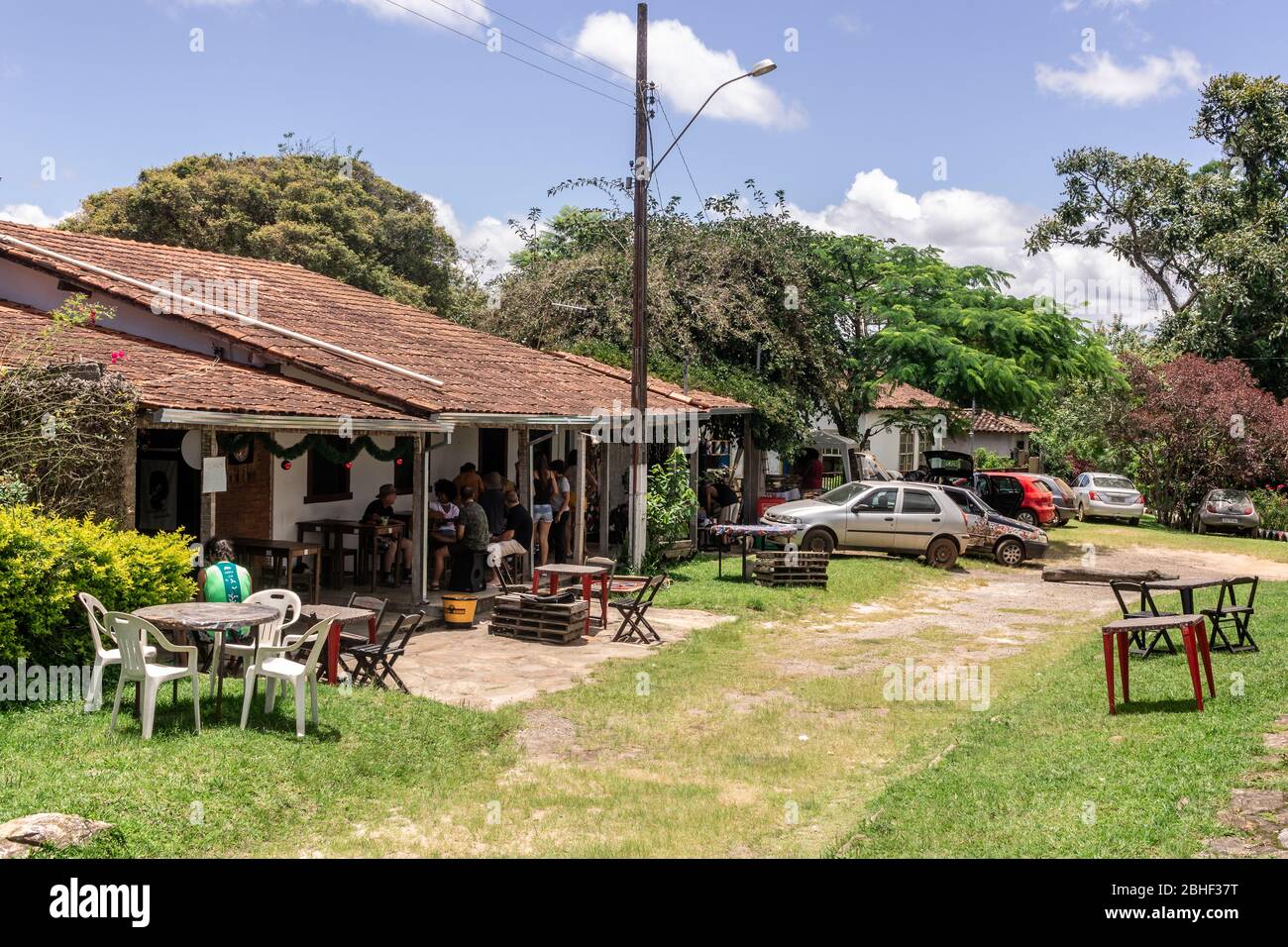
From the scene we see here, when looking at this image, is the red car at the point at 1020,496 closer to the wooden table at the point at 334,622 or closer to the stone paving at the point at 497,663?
the stone paving at the point at 497,663

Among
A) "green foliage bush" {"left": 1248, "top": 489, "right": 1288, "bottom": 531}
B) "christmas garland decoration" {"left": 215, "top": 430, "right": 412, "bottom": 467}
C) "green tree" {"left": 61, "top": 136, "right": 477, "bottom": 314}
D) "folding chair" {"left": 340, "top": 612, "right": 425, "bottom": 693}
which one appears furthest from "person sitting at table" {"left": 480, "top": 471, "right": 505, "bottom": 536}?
"green foliage bush" {"left": 1248, "top": 489, "right": 1288, "bottom": 531}

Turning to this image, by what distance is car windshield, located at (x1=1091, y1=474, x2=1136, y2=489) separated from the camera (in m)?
33.2

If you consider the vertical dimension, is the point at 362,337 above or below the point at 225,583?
above

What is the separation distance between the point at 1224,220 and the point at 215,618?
39036 millimetres

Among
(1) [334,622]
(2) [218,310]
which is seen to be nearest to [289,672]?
(1) [334,622]

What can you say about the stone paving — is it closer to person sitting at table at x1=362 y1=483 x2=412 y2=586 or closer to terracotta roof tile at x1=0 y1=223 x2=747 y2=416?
person sitting at table at x1=362 y1=483 x2=412 y2=586

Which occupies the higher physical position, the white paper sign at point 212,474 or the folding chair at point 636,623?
the white paper sign at point 212,474

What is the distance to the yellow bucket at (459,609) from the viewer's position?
13586 millimetres

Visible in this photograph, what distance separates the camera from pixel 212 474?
11.1 meters

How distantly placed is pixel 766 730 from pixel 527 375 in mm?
10802

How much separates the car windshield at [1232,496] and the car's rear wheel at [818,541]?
52.6 feet

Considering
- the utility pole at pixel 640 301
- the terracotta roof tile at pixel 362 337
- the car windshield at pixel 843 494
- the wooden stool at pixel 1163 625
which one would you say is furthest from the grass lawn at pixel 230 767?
the car windshield at pixel 843 494

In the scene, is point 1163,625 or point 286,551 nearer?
point 1163,625

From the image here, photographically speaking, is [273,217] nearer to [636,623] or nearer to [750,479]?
[750,479]
